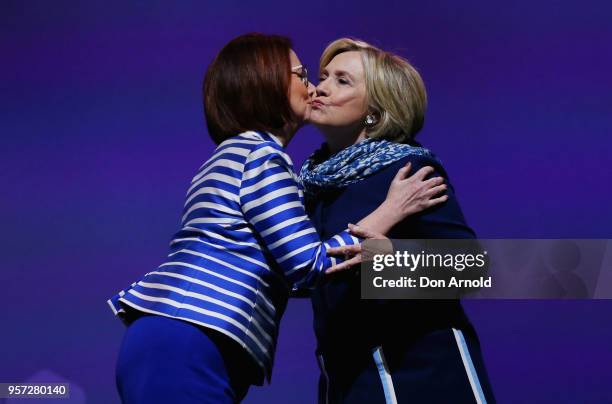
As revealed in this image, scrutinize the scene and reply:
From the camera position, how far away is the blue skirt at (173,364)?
145cm

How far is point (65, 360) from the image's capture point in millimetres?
2893

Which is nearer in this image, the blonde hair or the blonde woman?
the blonde woman

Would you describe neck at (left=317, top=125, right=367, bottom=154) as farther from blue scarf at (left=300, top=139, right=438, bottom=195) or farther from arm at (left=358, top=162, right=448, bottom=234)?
arm at (left=358, top=162, right=448, bottom=234)

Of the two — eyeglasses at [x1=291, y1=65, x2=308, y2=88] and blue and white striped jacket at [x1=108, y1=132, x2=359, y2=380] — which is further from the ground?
eyeglasses at [x1=291, y1=65, x2=308, y2=88]

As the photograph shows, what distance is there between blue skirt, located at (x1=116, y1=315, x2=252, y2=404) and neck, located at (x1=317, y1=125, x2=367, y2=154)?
0.58 metres

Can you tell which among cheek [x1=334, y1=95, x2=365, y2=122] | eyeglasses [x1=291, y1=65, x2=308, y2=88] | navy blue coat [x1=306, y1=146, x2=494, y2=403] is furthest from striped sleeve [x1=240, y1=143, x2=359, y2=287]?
cheek [x1=334, y1=95, x2=365, y2=122]

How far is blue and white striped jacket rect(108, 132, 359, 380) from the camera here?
4.95ft

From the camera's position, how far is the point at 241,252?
1534mm

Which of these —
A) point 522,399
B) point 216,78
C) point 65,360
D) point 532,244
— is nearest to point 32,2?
point 65,360

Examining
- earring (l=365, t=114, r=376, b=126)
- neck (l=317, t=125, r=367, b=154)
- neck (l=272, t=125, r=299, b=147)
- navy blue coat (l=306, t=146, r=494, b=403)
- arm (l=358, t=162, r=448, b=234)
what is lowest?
navy blue coat (l=306, t=146, r=494, b=403)

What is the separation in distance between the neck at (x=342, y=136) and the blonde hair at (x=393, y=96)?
0.10ft

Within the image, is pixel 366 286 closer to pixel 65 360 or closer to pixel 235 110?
pixel 235 110

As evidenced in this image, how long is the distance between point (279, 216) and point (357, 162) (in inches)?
12.8

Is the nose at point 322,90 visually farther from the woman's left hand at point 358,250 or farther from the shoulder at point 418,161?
the woman's left hand at point 358,250
